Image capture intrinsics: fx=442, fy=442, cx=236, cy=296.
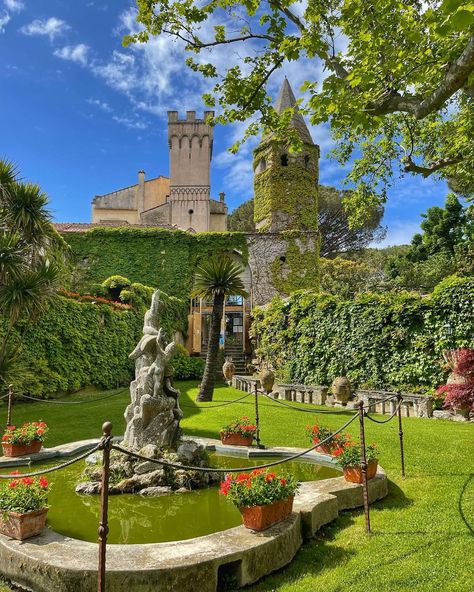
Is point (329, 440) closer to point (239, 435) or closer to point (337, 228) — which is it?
point (239, 435)

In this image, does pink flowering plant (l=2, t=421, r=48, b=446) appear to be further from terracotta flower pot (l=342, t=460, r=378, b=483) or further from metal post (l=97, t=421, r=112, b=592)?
terracotta flower pot (l=342, t=460, r=378, b=483)

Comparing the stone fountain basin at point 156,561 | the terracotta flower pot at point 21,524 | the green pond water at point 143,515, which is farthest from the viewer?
the green pond water at point 143,515

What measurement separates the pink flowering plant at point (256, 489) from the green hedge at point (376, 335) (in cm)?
978

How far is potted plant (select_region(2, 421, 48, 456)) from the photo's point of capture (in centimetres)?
698

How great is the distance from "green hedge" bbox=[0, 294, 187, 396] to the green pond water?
6583 millimetres

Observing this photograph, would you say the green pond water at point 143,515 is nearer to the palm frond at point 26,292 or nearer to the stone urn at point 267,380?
the palm frond at point 26,292

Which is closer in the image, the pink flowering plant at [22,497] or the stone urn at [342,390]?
the pink flowering plant at [22,497]

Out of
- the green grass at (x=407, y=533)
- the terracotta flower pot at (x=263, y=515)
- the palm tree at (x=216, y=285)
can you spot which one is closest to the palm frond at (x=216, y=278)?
the palm tree at (x=216, y=285)

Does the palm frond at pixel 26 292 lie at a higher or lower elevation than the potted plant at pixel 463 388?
higher

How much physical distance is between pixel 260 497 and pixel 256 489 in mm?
79

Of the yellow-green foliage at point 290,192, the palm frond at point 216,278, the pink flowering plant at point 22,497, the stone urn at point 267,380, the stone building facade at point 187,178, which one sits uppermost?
the stone building facade at point 187,178

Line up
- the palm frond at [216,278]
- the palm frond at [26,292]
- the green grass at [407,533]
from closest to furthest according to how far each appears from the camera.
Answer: the green grass at [407,533], the palm frond at [26,292], the palm frond at [216,278]

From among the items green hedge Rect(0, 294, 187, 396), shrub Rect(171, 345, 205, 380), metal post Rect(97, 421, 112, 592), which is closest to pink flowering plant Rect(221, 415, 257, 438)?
metal post Rect(97, 421, 112, 592)

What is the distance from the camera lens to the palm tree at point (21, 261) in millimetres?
9836
